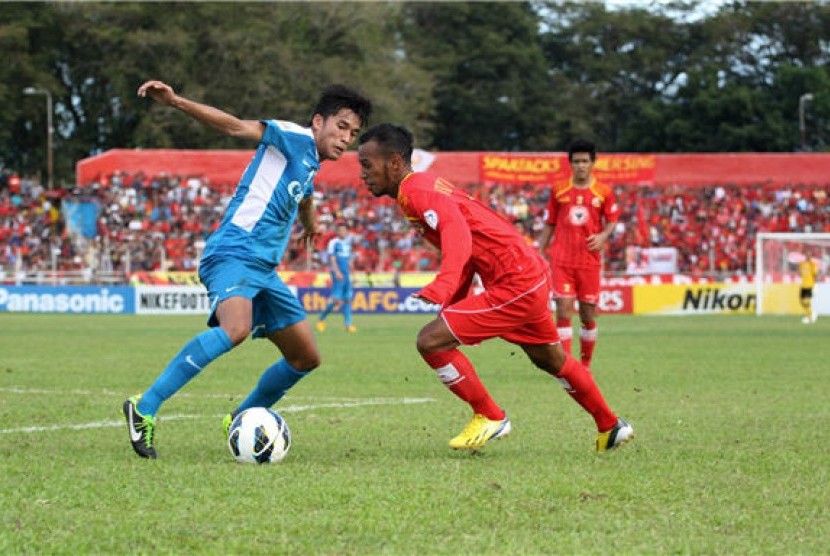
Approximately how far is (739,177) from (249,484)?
149 feet

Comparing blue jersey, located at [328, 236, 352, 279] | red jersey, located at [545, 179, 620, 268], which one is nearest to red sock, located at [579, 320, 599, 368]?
red jersey, located at [545, 179, 620, 268]

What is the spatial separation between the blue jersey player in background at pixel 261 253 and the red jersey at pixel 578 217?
21.1 ft

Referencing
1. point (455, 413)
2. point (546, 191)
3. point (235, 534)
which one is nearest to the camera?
point (235, 534)

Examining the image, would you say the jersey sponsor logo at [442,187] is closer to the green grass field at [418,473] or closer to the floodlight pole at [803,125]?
the green grass field at [418,473]

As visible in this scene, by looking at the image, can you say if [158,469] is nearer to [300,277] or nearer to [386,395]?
[386,395]

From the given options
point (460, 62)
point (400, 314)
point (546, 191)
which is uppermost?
point (460, 62)

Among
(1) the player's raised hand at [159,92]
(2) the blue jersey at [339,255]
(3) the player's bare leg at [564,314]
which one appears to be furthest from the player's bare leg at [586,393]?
(2) the blue jersey at [339,255]

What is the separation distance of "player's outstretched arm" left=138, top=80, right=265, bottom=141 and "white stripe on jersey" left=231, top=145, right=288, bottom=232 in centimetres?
35

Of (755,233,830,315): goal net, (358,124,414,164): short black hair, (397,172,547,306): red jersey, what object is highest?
(358,124,414,164): short black hair

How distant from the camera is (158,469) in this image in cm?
687

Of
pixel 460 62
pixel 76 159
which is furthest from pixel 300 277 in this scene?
pixel 460 62

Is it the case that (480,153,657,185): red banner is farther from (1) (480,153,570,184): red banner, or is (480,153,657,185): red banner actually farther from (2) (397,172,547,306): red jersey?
(2) (397,172,547,306): red jersey

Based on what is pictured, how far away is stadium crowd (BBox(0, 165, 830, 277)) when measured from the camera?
42156 millimetres

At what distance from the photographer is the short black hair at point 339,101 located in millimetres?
7750
